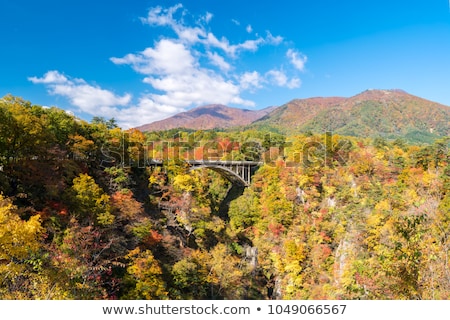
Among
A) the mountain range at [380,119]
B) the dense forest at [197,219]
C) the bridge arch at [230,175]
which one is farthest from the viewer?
the mountain range at [380,119]

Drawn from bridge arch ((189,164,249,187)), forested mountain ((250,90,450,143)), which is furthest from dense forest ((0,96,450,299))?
forested mountain ((250,90,450,143))

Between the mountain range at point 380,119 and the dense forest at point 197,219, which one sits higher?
the mountain range at point 380,119

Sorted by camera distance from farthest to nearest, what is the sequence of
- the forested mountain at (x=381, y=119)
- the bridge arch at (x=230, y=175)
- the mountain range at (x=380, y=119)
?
the mountain range at (x=380, y=119)
the forested mountain at (x=381, y=119)
the bridge arch at (x=230, y=175)

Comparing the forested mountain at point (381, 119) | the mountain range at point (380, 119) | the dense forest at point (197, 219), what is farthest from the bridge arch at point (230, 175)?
the forested mountain at point (381, 119)

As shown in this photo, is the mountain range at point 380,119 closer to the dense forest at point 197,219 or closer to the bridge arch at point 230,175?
the bridge arch at point 230,175

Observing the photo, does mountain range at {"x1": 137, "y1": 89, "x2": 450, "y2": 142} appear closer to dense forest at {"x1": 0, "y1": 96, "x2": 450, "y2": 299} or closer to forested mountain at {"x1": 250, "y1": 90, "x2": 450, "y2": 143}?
forested mountain at {"x1": 250, "y1": 90, "x2": 450, "y2": 143}

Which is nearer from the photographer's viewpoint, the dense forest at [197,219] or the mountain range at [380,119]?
the dense forest at [197,219]

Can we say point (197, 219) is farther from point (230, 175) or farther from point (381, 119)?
point (381, 119)

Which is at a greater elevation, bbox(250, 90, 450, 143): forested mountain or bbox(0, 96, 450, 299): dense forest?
bbox(250, 90, 450, 143): forested mountain
